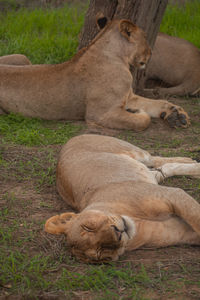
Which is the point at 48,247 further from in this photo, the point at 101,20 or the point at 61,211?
the point at 101,20

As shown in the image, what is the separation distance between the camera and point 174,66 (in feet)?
24.9

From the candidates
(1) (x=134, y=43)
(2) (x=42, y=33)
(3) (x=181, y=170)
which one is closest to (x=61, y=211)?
(3) (x=181, y=170)

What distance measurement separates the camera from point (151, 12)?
256 inches

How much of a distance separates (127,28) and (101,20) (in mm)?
385

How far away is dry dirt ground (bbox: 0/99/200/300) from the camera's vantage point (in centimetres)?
287

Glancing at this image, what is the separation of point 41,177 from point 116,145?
727 millimetres

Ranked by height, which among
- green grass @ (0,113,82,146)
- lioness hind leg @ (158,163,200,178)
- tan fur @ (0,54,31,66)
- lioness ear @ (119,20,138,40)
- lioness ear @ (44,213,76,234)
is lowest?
green grass @ (0,113,82,146)

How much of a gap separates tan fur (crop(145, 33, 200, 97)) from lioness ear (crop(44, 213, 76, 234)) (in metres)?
4.46

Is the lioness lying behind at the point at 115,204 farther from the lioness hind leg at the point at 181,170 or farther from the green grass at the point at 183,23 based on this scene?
the green grass at the point at 183,23

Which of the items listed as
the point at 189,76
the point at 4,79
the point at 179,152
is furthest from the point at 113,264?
the point at 189,76

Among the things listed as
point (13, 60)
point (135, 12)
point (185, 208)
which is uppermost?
point (135, 12)

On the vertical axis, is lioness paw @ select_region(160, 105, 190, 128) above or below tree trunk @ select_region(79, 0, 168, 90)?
below

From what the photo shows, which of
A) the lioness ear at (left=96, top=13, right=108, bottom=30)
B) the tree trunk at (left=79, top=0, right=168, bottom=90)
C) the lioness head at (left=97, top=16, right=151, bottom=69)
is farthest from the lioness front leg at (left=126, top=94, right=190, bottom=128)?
the lioness ear at (left=96, top=13, right=108, bottom=30)

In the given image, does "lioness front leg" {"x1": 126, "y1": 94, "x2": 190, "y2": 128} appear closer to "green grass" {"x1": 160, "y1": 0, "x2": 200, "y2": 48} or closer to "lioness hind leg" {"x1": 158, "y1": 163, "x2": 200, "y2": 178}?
"lioness hind leg" {"x1": 158, "y1": 163, "x2": 200, "y2": 178}
